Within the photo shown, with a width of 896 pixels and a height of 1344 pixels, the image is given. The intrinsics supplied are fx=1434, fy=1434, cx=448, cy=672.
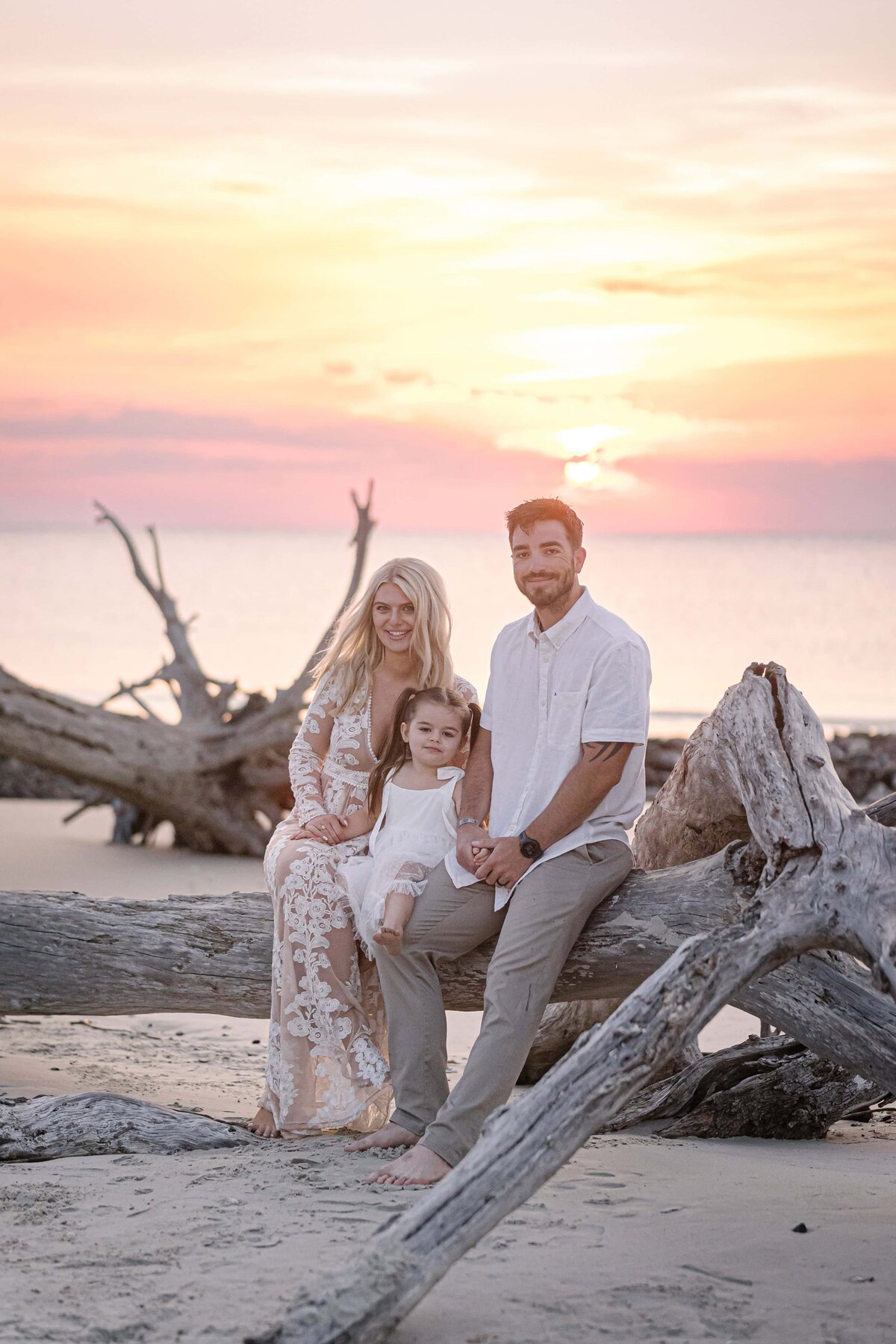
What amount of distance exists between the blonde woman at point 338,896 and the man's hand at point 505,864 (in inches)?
24.7

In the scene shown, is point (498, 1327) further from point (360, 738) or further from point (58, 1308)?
point (360, 738)

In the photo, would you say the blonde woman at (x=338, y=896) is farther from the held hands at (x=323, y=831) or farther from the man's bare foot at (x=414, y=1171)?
the man's bare foot at (x=414, y=1171)

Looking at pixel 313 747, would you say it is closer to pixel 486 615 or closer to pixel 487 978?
pixel 487 978

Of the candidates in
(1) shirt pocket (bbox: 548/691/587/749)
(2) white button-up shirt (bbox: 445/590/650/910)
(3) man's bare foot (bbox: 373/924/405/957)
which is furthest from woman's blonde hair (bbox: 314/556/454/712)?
(3) man's bare foot (bbox: 373/924/405/957)

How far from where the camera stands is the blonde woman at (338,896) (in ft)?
16.0

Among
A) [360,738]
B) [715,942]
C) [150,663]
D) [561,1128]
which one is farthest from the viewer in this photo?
[150,663]

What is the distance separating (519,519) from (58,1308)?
2.73m

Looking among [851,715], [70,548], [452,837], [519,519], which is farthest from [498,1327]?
[70,548]

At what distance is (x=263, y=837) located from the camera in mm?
11344

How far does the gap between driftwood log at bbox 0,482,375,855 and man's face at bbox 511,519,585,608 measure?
5156 millimetres

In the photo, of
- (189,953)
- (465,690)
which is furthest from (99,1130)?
(465,690)

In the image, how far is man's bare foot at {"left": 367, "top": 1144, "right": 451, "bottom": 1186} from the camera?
409 centimetres

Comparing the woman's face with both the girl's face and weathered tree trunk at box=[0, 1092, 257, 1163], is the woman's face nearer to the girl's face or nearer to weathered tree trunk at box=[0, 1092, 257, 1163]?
the girl's face

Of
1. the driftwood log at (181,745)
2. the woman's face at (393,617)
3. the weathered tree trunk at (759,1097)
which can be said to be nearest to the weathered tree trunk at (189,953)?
the weathered tree trunk at (759,1097)
